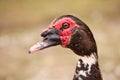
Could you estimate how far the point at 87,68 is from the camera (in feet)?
21.1

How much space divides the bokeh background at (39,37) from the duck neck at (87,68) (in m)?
4.01

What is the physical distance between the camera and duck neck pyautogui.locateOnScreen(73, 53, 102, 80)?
21.0ft

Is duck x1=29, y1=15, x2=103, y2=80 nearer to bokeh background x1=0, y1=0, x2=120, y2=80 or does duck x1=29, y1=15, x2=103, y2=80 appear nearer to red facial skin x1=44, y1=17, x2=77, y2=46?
red facial skin x1=44, y1=17, x2=77, y2=46

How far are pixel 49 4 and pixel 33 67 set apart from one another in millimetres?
3783

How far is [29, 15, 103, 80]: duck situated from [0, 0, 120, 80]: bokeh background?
405cm

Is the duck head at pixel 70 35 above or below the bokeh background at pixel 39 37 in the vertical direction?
below

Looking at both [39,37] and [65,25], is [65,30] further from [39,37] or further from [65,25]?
[39,37]

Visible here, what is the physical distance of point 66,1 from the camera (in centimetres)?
1484

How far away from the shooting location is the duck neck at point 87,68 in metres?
6.39

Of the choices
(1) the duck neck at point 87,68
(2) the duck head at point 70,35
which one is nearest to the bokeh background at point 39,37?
(1) the duck neck at point 87,68

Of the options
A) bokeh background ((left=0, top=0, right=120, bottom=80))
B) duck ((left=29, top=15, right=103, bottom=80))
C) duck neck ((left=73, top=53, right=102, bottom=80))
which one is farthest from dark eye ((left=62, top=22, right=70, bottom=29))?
bokeh background ((left=0, top=0, right=120, bottom=80))

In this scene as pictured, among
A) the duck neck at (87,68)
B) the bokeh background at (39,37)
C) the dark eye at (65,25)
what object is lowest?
the duck neck at (87,68)

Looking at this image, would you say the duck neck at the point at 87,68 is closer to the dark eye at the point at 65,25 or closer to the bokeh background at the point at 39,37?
the dark eye at the point at 65,25

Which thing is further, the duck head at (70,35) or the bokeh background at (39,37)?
the bokeh background at (39,37)
